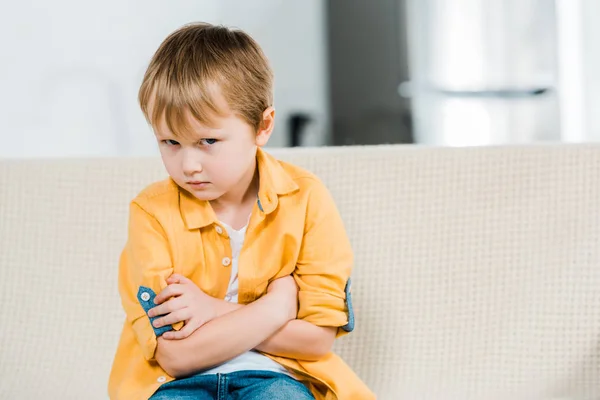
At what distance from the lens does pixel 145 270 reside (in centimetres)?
105

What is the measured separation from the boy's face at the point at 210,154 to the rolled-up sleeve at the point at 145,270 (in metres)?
0.08

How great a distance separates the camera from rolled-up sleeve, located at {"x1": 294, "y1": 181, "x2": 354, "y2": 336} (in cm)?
110

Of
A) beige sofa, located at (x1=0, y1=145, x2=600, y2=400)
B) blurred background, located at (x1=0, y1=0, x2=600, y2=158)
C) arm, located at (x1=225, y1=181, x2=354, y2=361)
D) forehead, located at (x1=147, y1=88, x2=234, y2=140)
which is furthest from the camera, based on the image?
blurred background, located at (x1=0, y1=0, x2=600, y2=158)

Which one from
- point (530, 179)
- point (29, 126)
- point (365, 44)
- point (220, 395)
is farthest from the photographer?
point (365, 44)

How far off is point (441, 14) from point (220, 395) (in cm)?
291

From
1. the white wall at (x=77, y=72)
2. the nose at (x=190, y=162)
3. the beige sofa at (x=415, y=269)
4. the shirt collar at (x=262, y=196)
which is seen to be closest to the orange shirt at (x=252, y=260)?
the shirt collar at (x=262, y=196)

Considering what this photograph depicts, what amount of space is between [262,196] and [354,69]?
2.94 metres

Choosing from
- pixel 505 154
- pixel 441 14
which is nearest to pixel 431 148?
pixel 505 154

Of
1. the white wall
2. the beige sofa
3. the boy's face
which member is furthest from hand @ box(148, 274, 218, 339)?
the white wall

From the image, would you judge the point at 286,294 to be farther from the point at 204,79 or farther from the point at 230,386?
the point at 204,79

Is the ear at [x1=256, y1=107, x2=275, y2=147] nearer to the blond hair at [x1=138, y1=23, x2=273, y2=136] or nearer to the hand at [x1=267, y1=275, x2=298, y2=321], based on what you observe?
the blond hair at [x1=138, y1=23, x2=273, y2=136]

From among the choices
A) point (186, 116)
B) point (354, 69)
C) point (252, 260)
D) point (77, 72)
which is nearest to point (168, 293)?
point (252, 260)

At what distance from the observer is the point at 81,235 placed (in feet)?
4.94

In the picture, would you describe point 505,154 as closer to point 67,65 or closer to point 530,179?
point 530,179
